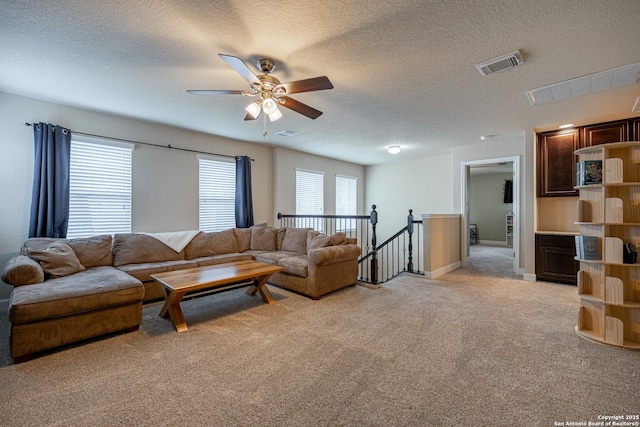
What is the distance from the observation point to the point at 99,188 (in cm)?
389

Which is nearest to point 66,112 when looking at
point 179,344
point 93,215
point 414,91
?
point 93,215

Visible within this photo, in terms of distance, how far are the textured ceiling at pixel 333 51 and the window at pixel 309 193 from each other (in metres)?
2.65

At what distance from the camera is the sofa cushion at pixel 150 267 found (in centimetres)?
337

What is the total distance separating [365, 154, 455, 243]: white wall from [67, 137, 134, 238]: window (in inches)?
235

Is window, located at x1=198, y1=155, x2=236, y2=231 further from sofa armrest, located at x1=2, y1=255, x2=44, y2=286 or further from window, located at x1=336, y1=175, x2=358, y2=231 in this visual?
window, located at x1=336, y1=175, x2=358, y2=231

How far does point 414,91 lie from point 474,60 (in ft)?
2.37

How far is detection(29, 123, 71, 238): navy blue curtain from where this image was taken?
10.9 ft

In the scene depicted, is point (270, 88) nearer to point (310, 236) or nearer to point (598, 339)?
point (310, 236)

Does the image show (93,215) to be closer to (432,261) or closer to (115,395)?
(115,395)

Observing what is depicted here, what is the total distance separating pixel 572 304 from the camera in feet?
11.0

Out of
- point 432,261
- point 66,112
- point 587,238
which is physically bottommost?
point 432,261

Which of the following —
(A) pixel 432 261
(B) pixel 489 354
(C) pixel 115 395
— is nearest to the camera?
(C) pixel 115 395

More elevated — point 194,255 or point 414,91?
point 414,91

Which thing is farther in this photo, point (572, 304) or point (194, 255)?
point (194, 255)
